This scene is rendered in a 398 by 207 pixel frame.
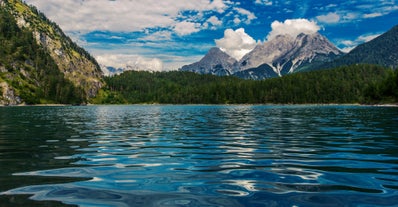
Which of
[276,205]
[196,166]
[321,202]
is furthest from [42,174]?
[321,202]

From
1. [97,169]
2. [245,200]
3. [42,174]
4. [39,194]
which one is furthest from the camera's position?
[97,169]

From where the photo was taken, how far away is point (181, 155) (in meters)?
21.0

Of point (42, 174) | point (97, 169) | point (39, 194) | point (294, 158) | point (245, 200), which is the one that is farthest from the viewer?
point (294, 158)

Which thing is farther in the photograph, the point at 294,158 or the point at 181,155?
the point at 181,155

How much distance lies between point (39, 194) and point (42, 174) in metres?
3.99

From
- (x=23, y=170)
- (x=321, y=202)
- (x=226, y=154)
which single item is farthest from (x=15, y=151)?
(x=321, y=202)

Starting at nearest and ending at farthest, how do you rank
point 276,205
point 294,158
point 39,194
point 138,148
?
1. point 276,205
2. point 39,194
3. point 294,158
4. point 138,148

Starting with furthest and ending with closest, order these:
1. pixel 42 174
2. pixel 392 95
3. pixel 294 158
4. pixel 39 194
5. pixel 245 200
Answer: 1. pixel 392 95
2. pixel 294 158
3. pixel 42 174
4. pixel 39 194
5. pixel 245 200

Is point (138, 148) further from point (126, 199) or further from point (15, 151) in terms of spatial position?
point (126, 199)

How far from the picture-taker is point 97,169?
16.0 meters

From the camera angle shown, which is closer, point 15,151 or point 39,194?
point 39,194

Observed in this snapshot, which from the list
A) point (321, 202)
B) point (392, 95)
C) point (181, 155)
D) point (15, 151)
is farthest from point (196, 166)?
point (392, 95)

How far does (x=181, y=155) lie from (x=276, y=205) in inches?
469

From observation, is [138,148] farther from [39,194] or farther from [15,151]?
[39,194]
